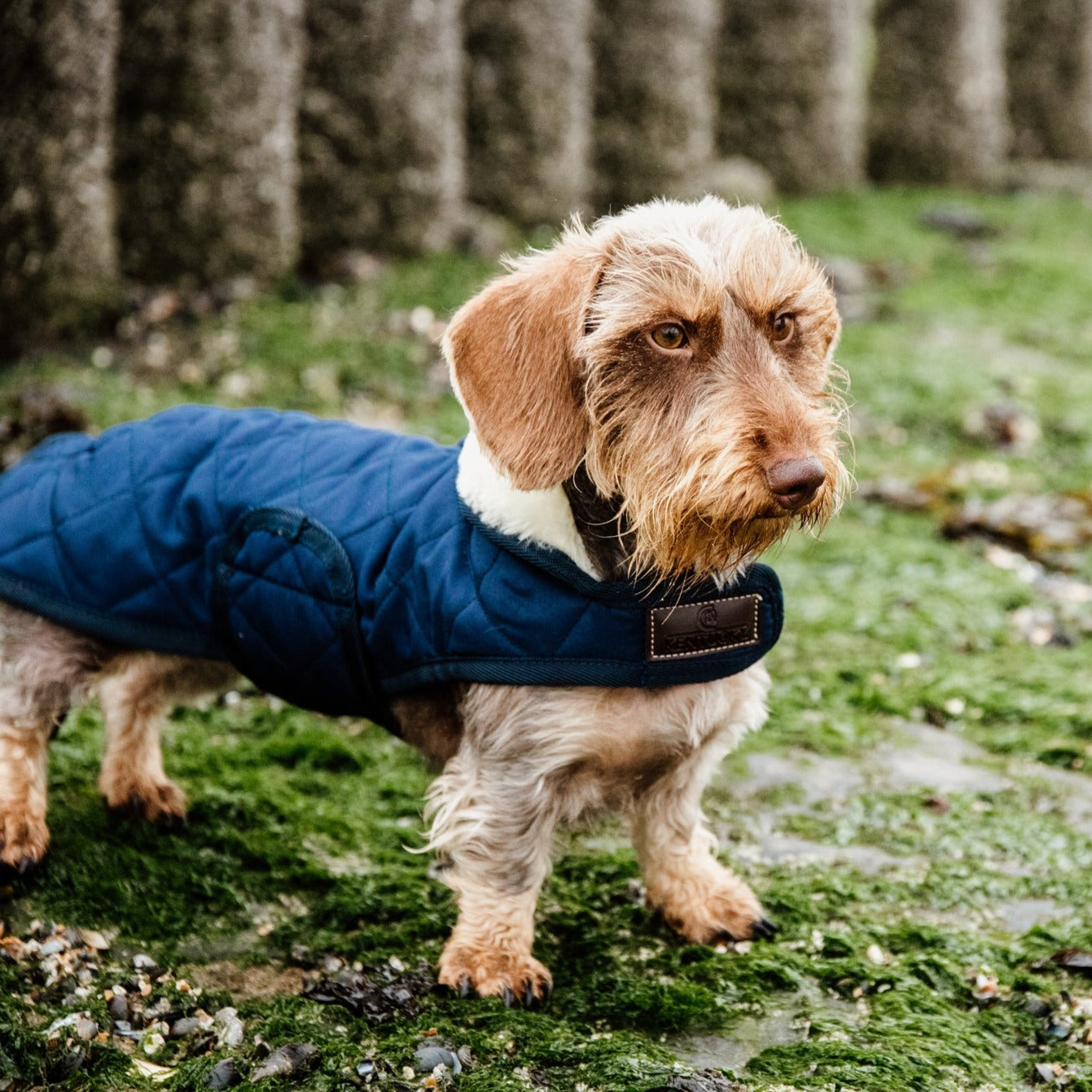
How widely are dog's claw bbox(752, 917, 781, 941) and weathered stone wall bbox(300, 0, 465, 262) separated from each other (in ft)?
23.4

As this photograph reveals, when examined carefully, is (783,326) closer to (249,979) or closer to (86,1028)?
(249,979)

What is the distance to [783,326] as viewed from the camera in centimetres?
344

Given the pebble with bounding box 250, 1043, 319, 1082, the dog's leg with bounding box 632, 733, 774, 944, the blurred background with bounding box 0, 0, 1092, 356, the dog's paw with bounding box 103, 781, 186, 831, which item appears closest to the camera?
the pebble with bounding box 250, 1043, 319, 1082

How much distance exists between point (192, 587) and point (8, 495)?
769mm

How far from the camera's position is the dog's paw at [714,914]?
3990 mm

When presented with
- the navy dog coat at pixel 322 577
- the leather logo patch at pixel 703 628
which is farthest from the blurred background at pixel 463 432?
the leather logo patch at pixel 703 628

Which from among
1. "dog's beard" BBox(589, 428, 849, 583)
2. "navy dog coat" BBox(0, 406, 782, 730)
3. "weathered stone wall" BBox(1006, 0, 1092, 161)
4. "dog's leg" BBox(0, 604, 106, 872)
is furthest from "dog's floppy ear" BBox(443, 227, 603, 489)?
"weathered stone wall" BBox(1006, 0, 1092, 161)

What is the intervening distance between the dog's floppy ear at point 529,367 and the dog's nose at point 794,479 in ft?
1.79

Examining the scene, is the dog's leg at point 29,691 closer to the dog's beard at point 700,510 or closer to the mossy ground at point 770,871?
the mossy ground at point 770,871

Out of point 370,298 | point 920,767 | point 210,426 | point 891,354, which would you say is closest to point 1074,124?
point 891,354

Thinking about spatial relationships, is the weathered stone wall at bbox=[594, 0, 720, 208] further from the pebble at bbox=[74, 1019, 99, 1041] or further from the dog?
the pebble at bbox=[74, 1019, 99, 1041]

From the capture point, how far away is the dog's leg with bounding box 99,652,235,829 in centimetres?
446

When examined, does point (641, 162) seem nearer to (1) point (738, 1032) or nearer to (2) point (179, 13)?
(2) point (179, 13)

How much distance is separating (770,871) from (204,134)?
6.34m
